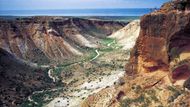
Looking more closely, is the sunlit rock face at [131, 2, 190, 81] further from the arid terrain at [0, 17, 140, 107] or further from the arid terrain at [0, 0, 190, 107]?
the arid terrain at [0, 17, 140, 107]

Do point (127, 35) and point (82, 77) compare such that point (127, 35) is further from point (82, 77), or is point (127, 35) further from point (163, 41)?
point (163, 41)

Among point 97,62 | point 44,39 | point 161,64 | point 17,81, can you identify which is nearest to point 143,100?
point 161,64

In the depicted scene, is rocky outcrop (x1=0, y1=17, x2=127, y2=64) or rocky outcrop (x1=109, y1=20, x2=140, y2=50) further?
rocky outcrop (x1=109, y1=20, x2=140, y2=50)

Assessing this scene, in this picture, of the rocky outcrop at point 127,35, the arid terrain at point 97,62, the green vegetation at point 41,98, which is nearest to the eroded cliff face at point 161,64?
the arid terrain at point 97,62

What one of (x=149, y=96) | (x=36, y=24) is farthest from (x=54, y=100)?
(x=36, y=24)

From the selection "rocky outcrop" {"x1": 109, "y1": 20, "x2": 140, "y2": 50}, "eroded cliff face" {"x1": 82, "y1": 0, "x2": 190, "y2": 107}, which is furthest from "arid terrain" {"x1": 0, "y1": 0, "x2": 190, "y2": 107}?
"rocky outcrop" {"x1": 109, "y1": 20, "x2": 140, "y2": 50}

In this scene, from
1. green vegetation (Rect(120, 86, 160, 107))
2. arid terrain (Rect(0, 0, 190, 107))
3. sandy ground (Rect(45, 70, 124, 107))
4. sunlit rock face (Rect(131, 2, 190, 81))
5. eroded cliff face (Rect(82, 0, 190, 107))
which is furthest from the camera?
sandy ground (Rect(45, 70, 124, 107))

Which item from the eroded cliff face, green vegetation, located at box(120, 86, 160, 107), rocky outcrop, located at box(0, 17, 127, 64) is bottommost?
green vegetation, located at box(120, 86, 160, 107)

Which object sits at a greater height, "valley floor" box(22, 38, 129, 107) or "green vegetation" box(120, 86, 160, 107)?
"valley floor" box(22, 38, 129, 107)
